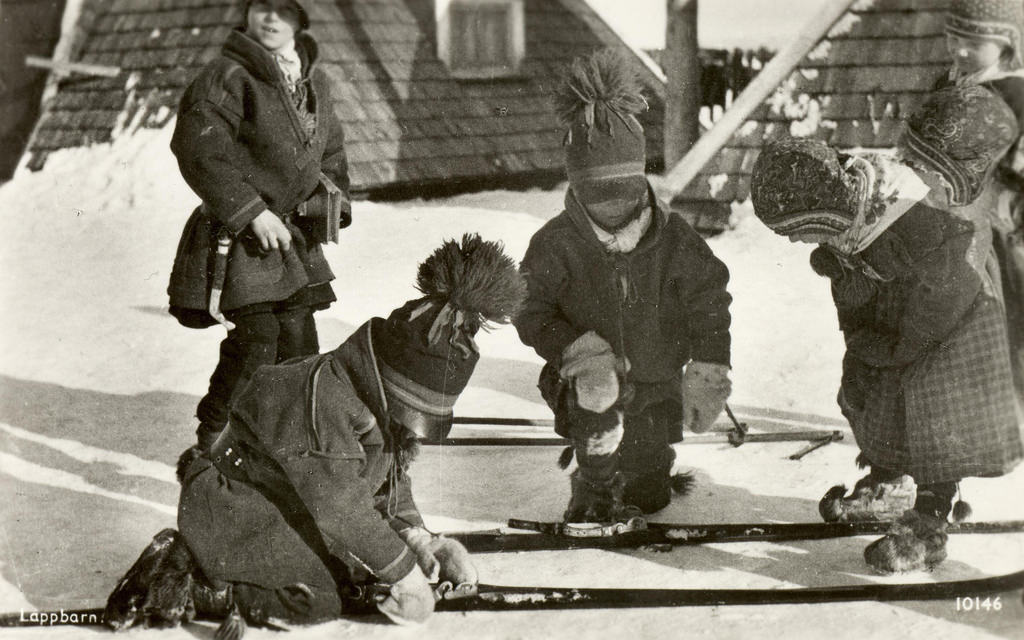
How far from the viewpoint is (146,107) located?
22.4ft

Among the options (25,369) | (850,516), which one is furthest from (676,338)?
(25,369)

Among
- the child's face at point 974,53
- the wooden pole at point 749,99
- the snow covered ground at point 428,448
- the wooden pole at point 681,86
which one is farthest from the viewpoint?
the wooden pole at point 681,86

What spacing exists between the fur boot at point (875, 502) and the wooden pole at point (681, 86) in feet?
10.5

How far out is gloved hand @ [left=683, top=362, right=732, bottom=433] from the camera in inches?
103

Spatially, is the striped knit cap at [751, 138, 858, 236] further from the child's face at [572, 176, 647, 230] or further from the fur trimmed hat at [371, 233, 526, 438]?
the fur trimmed hat at [371, 233, 526, 438]

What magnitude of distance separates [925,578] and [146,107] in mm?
5865

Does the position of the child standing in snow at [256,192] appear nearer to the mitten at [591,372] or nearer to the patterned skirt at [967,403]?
the mitten at [591,372]

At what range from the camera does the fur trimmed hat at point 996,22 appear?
7.20 ft

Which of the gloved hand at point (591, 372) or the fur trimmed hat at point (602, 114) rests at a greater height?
the fur trimmed hat at point (602, 114)

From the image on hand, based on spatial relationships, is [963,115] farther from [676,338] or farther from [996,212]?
[676,338]

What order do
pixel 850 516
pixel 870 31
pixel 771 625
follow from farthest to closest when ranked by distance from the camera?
pixel 870 31, pixel 850 516, pixel 771 625

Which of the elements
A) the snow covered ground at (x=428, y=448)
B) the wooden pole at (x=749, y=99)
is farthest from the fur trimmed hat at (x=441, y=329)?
the wooden pole at (x=749, y=99)

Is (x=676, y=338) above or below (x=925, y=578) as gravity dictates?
above

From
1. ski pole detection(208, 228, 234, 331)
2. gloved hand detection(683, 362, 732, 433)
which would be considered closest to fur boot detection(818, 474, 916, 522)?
gloved hand detection(683, 362, 732, 433)
